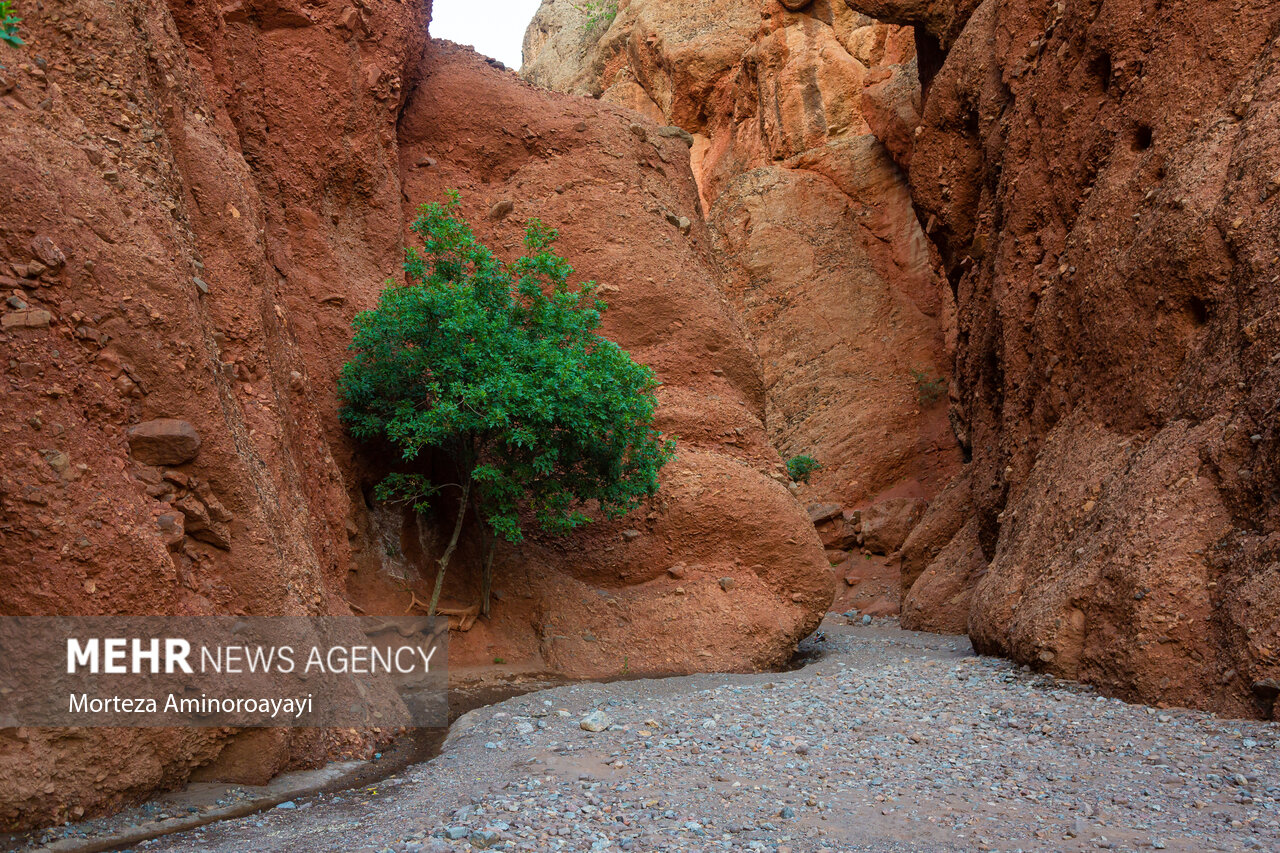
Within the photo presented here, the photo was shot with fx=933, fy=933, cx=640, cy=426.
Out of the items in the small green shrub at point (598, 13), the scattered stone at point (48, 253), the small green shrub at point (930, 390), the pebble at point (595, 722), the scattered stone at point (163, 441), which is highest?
the small green shrub at point (598, 13)

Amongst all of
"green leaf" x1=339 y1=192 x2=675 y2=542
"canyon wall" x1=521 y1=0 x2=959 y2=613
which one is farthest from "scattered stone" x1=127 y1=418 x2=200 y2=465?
"canyon wall" x1=521 y1=0 x2=959 y2=613

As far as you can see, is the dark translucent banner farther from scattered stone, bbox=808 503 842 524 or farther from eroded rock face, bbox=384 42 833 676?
scattered stone, bbox=808 503 842 524

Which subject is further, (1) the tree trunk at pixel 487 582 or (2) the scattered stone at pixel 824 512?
(2) the scattered stone at pixel 824 512

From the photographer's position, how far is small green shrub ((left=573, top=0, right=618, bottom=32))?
3647 cm

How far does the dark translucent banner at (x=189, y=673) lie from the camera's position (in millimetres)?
5926

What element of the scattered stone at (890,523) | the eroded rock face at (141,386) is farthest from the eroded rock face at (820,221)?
the eroded rock face at (141,386)

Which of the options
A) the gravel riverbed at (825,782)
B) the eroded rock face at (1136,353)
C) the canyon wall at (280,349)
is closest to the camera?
the gravel riverbed at (825,782)

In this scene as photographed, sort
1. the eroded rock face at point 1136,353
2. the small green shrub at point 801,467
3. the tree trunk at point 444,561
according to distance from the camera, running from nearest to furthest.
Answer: the eroded rock face at point 1136,353
the tree trunk at point 444,561
the small green shrub at point 801,467

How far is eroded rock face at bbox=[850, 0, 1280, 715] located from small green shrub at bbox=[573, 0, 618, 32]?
2420 cm

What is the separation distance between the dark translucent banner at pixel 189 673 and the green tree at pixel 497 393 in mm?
2905

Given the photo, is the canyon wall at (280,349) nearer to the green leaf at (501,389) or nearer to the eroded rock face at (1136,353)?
the green leaf at (501,389)

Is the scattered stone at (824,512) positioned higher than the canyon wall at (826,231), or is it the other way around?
the canyon wall at (826,231)

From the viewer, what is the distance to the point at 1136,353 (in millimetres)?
10414

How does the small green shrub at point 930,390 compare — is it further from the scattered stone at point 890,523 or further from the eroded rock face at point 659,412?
the eroded rock face at point 659,412
